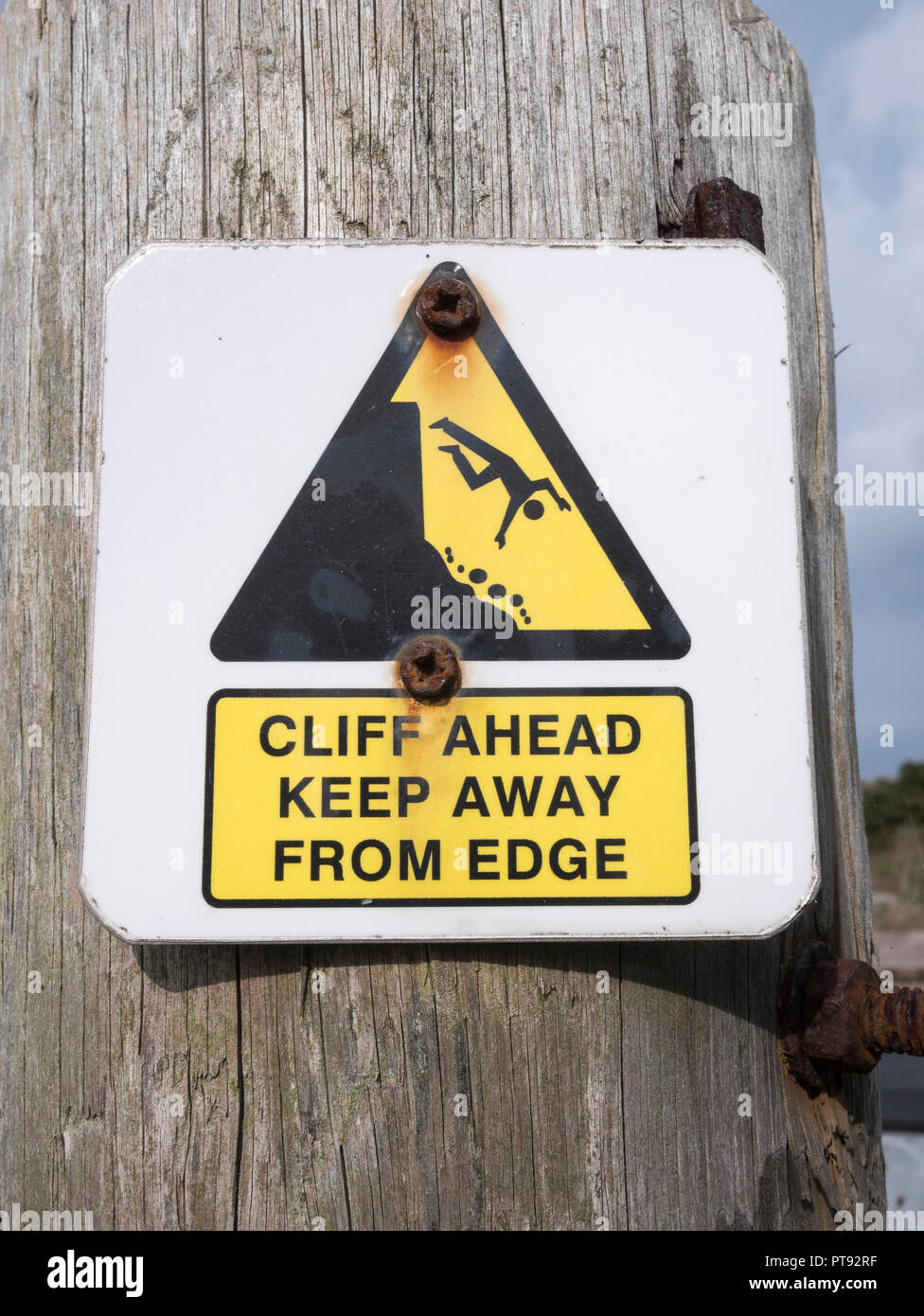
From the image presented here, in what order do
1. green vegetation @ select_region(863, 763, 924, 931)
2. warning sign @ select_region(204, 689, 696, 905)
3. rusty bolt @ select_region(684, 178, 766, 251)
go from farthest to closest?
green vegetation @ select_region(863, 763, 924, 931), rusty bolt @ select_region(684, 178, 766, 251), warning sign @ select_region(204, 689, 696, 905)

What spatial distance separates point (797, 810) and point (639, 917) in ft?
0.72

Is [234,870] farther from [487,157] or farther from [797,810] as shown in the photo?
[487,157]

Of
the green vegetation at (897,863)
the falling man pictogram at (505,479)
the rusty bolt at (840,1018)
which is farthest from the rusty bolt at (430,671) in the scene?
the green vegetation at (897,863)

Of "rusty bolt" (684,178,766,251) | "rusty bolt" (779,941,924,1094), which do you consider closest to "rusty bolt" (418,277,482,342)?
"rusty bolt" (684,178,766,251)

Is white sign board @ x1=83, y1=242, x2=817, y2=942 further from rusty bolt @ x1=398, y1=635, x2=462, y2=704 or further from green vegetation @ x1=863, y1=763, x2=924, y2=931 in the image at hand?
green vegetation @ x1=863, y1=763, x2=924, y2=931

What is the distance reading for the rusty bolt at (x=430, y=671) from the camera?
0.99 m

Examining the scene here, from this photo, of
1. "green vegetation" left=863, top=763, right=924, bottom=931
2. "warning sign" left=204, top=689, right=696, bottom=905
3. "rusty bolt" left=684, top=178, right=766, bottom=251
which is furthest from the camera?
"green vegetation" left=863, top=763, right=924, bottom=931

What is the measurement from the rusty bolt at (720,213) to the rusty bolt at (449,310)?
1.08 feet

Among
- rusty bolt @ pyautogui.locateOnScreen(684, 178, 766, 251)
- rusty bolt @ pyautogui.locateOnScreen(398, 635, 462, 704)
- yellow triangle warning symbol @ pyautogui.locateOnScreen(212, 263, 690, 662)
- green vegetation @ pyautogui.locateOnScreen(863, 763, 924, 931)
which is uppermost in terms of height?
rusty bolt @ pyautogui.locateOnScreen(684, 178, 766, 251)

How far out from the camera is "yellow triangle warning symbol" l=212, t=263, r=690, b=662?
1.01m

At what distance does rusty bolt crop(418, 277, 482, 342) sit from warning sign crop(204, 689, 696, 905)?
0.44 metres

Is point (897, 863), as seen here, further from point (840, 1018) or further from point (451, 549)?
point (451, 549)

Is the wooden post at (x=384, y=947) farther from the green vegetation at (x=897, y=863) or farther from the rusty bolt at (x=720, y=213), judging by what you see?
the green vegetation at (x=897, y=863)

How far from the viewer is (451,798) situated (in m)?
0.99
